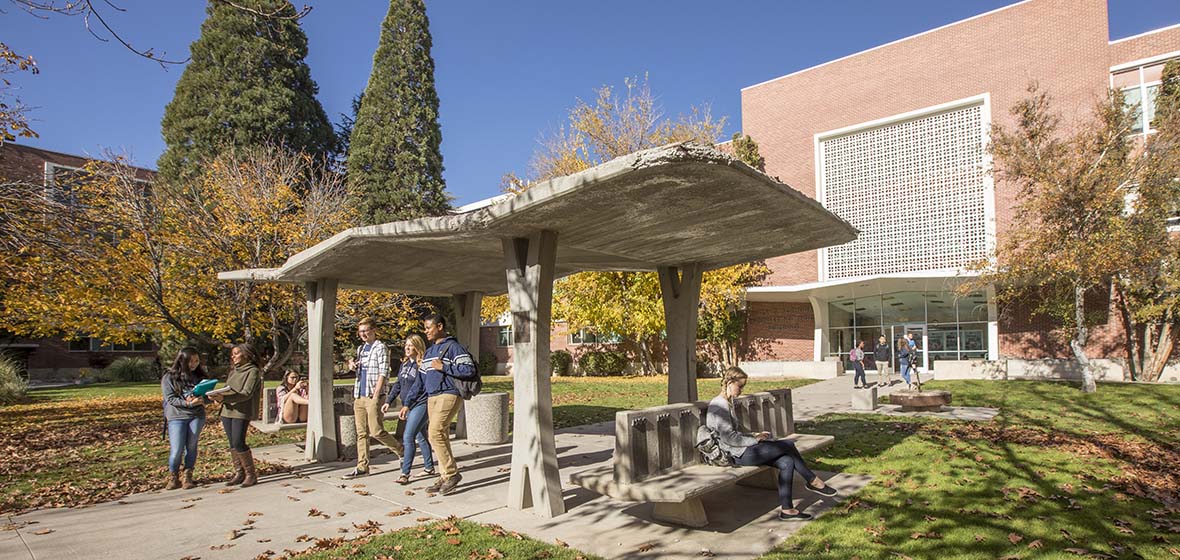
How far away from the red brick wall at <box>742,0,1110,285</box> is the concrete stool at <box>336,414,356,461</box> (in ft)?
82.3

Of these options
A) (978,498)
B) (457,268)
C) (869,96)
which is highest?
(869,96)

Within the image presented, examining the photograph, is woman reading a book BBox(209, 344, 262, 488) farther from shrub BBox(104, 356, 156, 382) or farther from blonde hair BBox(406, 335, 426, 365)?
shrub BBox(104, 356, 156, 382)

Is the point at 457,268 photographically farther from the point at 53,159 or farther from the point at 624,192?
the point at 53,159

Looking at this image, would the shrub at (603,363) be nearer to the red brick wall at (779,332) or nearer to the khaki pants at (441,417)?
the red brick wall at (779,332)

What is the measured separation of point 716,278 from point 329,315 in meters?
20.1

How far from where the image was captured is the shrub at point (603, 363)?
3428 centimetres

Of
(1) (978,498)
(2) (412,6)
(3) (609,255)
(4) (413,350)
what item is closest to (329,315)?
(4) (413,350)

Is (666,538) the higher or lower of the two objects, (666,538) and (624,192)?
the lower

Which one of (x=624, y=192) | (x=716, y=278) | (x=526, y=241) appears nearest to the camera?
(x=624, y=192)

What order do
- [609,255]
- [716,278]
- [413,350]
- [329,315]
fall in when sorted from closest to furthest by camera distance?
1. [413,350]
2. [609,255]
3. [329,315]
4. [716,278]

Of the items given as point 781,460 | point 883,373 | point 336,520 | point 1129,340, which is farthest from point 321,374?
point 1129,340

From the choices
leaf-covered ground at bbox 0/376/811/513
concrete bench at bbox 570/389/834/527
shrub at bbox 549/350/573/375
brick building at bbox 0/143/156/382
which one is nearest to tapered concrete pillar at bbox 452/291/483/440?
leaf-covered ground at bbox 0/376/811/513

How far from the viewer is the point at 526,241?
631cm

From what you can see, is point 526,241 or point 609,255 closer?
point 526,241
